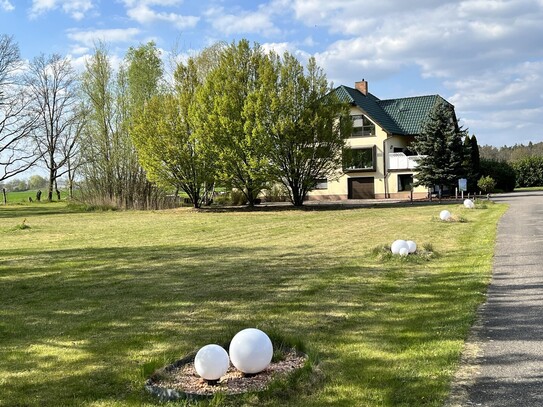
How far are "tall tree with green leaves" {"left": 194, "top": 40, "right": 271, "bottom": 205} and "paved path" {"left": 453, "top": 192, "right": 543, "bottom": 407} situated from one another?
18794 millimetres

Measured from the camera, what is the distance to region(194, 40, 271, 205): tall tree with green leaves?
2719 cm

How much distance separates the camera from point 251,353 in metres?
4.01

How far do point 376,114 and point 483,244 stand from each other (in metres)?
33.1

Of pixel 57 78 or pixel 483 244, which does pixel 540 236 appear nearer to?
pixel 483 244

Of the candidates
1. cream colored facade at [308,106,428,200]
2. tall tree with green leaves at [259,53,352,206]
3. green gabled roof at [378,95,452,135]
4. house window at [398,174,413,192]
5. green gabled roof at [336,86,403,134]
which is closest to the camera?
tall tree with green leaves at [259,53,352,206]

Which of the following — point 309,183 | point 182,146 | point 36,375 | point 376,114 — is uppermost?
point 376,114

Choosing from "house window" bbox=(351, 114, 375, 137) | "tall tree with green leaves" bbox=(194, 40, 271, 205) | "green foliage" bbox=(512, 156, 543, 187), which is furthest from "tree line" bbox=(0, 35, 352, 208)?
"green foliage" bbox=(512, 156, 543, 187)

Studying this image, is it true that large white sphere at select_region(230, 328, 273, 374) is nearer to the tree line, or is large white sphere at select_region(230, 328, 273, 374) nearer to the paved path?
the paved path

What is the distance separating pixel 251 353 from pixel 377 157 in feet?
130

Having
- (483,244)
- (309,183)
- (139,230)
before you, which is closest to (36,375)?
(483,244)

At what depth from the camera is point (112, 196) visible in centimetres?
3484

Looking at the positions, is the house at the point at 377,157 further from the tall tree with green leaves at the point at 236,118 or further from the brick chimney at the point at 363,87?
the tall tree with green leaves at the point at 236,118

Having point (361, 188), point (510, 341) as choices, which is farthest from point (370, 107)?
point (510, 341)

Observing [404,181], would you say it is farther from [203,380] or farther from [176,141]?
[203,380]
